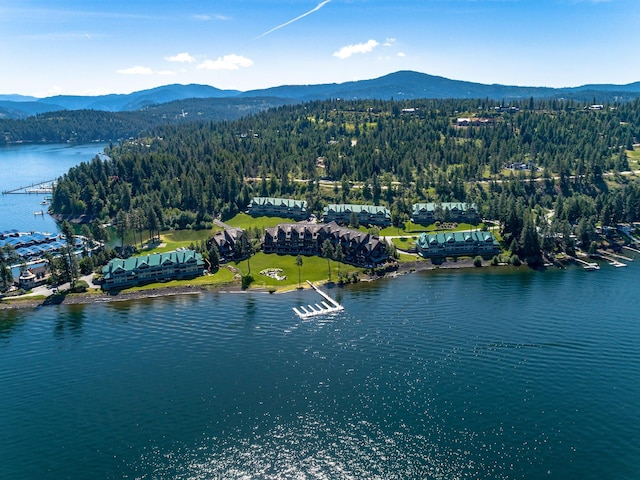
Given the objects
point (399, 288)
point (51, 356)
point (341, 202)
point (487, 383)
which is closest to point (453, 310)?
point (399, 288)

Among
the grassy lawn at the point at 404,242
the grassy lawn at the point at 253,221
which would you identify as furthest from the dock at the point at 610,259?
the grassy lawn at the point at 253,221

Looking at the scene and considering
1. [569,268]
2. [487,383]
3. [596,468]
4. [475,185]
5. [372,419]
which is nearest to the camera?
[596,468]

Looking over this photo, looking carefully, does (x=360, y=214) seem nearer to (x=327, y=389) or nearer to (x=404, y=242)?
(x=404, y=242)

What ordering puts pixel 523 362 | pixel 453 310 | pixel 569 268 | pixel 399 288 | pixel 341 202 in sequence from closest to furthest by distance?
pixel 523 362 → pixel 453 310 → pixel 399 288 → pixel 569 268 → pixel 341 202

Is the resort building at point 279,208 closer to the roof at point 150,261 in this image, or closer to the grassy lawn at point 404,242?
the grassy lawn at point 404,242

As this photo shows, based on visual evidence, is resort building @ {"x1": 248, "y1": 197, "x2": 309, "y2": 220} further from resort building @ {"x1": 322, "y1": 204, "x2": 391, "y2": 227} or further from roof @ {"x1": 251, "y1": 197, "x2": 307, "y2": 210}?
resort building @ {"x1": 322, "y1": 204, "x2": 391, "y2": 227}

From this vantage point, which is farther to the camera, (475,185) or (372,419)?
(475,185)

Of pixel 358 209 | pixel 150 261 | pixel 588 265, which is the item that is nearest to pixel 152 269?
pixel 150 261

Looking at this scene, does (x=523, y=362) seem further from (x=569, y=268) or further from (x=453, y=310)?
(x=569, y=268)
